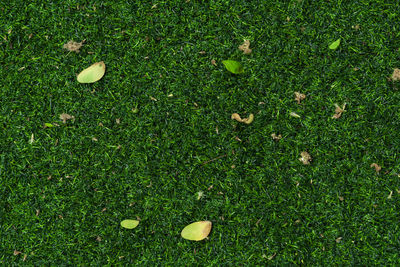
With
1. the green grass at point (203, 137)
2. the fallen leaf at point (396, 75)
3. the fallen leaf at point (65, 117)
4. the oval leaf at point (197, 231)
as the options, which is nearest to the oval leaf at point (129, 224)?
the green grass at point (203, 137)

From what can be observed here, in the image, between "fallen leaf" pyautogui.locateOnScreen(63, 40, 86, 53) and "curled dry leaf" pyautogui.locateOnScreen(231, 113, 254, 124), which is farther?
"fallen leaf" pyautogui.locateOnScreen(63, 40, 86, 53)

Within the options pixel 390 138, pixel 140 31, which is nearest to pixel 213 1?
pixel 140 31

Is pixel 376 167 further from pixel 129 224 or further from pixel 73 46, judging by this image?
pixel 73 46

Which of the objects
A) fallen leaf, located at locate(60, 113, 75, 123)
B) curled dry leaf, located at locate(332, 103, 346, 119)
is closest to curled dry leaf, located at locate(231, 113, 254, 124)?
curled dry leaf, located at locate(332, 103, 346, 119)

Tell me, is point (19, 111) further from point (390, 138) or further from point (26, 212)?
point (390, 138)

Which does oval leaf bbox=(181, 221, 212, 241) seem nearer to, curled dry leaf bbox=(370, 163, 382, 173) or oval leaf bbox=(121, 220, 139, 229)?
oval leaf bbox=(121, 220, 139, 229)

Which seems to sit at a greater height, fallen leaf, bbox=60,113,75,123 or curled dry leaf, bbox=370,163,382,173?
fallen leaf, bbox=60,113,75,123
